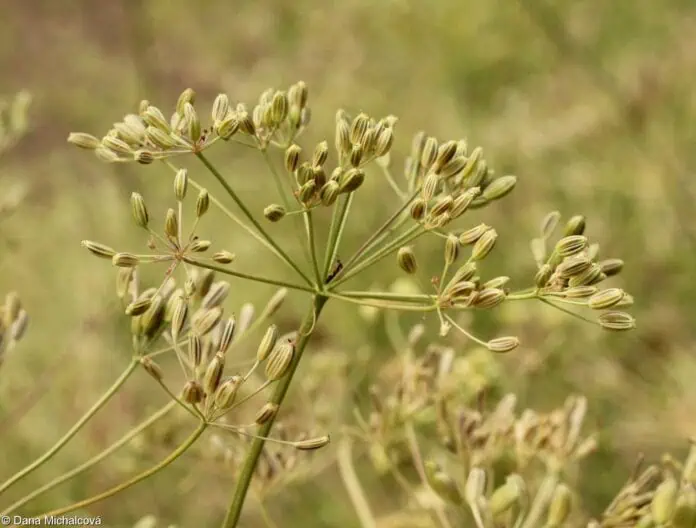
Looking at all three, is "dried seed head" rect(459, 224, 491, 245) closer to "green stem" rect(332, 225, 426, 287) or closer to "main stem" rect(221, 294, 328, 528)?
"green stem" rect(332, 225, 426, 287)

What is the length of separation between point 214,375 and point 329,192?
0.28m

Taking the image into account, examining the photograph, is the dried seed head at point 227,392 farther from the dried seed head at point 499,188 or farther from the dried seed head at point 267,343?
the dried seed head at point 499,188

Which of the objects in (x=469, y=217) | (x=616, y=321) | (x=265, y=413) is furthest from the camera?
(x=469, y=217)

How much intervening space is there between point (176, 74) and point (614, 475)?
17.5ft

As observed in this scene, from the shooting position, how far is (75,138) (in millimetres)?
1083

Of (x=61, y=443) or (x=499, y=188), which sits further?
(x=499, y=188)

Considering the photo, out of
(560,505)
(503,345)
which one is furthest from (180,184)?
(560,505)

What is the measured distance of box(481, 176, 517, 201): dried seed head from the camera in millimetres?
1043

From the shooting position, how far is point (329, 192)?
0.94 meters

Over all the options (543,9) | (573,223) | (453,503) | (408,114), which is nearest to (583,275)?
(573,223)

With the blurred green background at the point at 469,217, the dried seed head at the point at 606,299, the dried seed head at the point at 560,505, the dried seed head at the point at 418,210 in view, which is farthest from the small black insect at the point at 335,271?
the blurred green background at the point at 469,217

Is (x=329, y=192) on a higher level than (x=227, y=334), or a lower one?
higher

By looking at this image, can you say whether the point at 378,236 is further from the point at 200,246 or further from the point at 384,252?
the point at 200,246

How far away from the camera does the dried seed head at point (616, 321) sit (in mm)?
966
